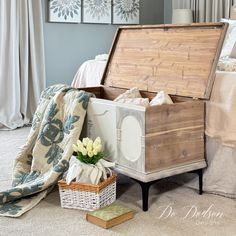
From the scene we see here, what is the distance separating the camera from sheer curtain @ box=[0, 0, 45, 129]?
4375 millimetres

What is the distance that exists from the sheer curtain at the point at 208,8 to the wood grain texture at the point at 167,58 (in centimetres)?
210

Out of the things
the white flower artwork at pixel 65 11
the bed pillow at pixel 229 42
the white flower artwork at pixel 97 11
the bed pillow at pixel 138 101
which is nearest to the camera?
the bed pillow at pixel 138 101

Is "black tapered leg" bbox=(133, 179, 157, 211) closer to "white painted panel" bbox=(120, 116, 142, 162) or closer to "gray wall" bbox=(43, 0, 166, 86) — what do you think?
"white painted panel" bbox=(120, 116, 142, 162)

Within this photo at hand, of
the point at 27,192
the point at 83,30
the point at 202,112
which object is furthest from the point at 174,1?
the point at 27,192

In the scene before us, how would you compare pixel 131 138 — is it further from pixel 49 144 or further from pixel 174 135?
pixel 49 144

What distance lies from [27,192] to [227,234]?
1074 mm

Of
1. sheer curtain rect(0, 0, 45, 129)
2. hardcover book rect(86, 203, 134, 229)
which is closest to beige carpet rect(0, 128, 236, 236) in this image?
hardcover book rect(86, 203, 134, 229)

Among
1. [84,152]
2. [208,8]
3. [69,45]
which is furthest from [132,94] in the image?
[208,8]

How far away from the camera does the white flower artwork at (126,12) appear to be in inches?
206

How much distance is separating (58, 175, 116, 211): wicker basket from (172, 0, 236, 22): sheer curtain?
323 centimetres

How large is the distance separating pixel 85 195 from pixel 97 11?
132 inches

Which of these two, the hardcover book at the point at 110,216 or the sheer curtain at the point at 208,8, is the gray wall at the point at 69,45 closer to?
the sheer curtain at the point at 208,8

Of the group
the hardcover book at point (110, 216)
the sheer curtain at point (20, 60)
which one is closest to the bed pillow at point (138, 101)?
the hardcover book at point (110, 216)

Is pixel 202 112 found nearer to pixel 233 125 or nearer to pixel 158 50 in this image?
pixel 233 125
